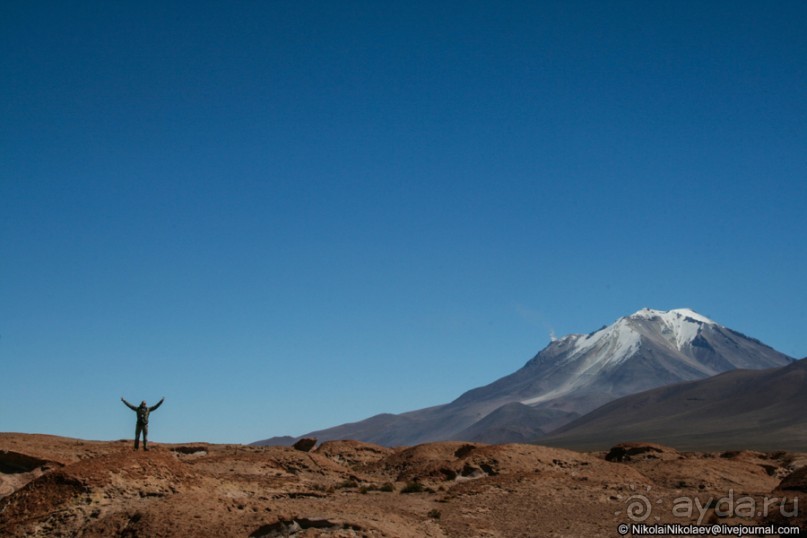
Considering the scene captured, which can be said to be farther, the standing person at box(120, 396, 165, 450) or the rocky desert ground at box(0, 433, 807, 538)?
the standing person at box(120, 396, 165, 450)

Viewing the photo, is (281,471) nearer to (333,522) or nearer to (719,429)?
(333,522)

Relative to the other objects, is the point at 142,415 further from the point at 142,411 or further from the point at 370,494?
the point at 370,494

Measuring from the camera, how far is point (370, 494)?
90.8ft

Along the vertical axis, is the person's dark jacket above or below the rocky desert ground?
above

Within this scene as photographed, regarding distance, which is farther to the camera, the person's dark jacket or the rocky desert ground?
the person's dark jacket

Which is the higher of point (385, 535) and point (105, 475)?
point (105, 475)

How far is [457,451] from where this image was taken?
127 feet

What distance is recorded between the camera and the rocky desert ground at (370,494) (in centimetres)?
1975

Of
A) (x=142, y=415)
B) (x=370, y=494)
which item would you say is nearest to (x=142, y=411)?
(x=142, y=415)

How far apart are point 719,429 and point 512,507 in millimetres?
181906

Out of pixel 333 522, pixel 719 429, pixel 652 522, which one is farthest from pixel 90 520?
pixel 719 429

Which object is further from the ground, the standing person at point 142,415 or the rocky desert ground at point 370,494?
the standing person at point 142,415

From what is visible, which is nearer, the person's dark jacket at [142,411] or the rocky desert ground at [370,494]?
the rocky desert ground at [370,494]

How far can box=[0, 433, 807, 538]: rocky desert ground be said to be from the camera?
19.8 m
